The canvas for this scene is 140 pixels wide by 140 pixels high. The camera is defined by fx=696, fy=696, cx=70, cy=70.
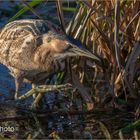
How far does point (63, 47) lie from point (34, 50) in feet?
1.06

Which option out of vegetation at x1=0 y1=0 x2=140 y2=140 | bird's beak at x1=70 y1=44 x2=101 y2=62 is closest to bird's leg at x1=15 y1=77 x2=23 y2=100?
vegetation at x1=0 y1=0 x2=140 y2=140

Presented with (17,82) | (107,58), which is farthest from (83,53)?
(17,82)

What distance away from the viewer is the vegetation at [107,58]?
5008mm

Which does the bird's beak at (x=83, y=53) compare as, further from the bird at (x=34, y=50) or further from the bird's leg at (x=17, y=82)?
the bird's leg at (x=17, y=82)

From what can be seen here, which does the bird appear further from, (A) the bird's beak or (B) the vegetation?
(B) the vegetation

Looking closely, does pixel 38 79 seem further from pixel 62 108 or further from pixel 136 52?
pixel 136 52

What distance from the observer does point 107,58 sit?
→ 17.0 feet

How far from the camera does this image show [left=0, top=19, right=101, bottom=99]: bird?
4926 mm

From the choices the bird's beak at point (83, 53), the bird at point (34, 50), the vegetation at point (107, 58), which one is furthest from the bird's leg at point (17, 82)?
the bird's beak at point (83, 53)

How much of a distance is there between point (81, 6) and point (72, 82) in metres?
0.59

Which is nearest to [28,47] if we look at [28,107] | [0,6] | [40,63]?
[40,63]

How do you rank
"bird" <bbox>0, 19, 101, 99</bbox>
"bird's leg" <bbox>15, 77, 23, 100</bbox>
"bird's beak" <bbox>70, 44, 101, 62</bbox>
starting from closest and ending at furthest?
"bird's beak" <bbox>70, 44, 101, 62</bbox> → "bird" <bbox>0, 19, 101, 99</bbox> → "bird's leg" <bbox>15, 77, 23, 100</bbox>

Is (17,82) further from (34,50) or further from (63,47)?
(63,47)

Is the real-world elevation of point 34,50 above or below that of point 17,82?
above
